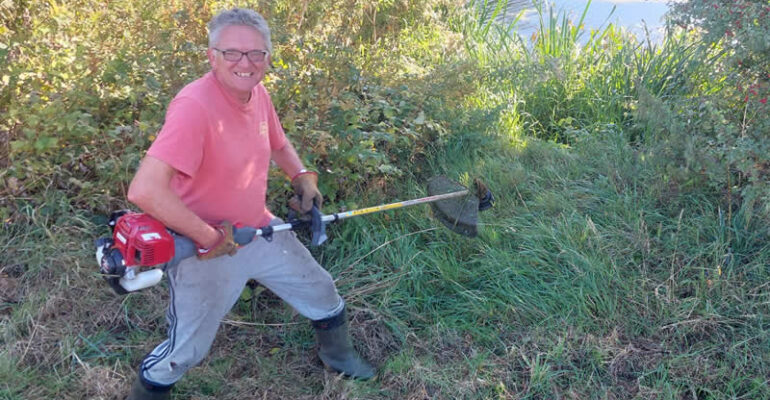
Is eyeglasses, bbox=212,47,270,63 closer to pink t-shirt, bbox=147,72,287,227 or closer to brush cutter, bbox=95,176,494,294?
pink t-shirt, bbox=147,72,287,227

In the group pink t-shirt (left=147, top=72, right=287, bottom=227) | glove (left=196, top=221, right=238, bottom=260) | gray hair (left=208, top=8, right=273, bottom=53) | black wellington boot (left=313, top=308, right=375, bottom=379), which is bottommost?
black wellington boot (left=313, top=308, right=375, bottom=379)

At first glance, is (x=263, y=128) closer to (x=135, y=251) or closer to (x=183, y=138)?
(x=183, y=138)

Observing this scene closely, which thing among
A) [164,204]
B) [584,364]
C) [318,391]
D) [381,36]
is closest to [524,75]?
[381,36]

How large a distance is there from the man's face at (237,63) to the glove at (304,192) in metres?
0.64

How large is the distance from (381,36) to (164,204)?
379 cm

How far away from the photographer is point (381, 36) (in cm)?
591

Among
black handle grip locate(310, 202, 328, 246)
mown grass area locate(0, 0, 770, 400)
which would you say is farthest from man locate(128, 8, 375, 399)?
mown grass area locate(0, 0, 770, 400)

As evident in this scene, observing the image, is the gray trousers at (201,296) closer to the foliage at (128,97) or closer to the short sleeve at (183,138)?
the short sleeve at (183,138)

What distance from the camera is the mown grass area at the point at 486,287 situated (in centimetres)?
335

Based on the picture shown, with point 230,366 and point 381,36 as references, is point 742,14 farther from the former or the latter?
point 230,366

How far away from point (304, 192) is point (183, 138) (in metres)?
0.86

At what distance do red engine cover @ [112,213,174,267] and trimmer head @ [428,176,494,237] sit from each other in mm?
1903

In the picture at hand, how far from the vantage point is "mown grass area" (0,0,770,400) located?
335 centimetres

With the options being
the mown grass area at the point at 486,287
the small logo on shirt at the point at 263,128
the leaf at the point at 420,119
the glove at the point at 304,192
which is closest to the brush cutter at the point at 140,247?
the glove at the point at 304,192
